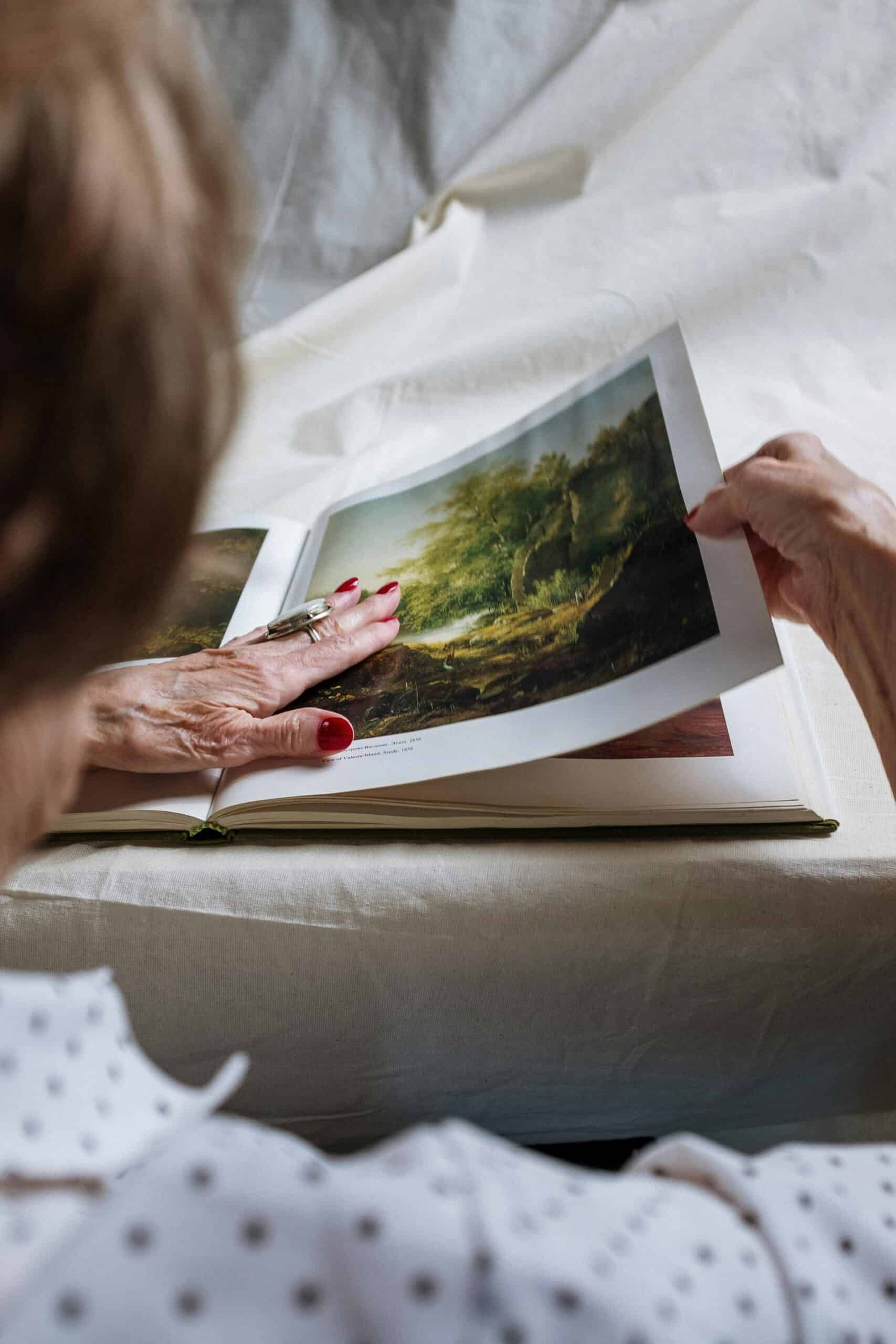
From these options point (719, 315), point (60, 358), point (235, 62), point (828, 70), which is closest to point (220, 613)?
point (60, 358)

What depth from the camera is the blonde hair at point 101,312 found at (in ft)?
0.71

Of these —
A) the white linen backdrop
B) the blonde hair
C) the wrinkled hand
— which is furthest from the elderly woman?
the wrinkled hand

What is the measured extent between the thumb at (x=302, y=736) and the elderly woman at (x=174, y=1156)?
30cm

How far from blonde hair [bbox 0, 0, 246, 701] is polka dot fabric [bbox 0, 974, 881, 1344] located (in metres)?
0.14

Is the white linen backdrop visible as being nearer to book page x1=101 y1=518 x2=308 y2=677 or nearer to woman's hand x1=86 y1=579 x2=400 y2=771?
woman's hand x1=86 y1=579 x2=400 y2=771

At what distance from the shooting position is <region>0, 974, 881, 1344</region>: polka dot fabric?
0.79 ft

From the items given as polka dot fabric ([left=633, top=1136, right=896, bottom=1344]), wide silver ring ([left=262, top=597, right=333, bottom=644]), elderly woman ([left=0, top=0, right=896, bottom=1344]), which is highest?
wide silver ring ([left=262, top=597, right=333, bottom=644])

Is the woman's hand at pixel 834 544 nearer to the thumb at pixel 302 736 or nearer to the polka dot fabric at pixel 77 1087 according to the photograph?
the thumb at pixel 302 736

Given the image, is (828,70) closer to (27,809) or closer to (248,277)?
(248,277)

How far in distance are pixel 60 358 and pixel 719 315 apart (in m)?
1.05

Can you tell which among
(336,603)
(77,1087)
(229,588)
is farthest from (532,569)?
(77,1087)

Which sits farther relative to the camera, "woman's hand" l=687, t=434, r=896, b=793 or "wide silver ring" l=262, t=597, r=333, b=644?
"wide silver ring" l=262, t=597, r=333, b=644

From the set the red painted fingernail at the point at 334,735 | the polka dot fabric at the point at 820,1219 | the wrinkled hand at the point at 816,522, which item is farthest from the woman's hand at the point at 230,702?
the polka dot fabric at the point at 820,1219

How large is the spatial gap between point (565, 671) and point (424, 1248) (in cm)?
41
